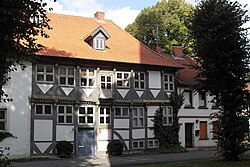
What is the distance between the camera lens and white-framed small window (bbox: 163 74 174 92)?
2896cm

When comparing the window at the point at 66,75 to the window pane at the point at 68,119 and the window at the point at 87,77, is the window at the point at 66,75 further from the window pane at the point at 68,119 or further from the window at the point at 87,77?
the window pane at the point at 68,119

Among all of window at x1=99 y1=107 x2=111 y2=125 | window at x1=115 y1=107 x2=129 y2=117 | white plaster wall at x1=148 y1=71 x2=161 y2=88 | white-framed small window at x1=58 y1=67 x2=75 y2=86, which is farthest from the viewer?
white plaster wall at x1=148 y1=71 x2=161 y2=88

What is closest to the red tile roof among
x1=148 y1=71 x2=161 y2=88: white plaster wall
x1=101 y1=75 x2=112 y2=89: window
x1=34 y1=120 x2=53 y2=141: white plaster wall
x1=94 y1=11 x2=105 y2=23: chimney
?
x1=94 y1=11 x2=105 y2=23: chimney

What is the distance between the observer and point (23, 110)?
2323 cm

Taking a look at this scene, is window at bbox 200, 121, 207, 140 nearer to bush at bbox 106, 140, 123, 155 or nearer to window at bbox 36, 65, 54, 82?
bush at bbox 106, 140, 123, 155

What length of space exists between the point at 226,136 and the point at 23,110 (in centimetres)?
1266

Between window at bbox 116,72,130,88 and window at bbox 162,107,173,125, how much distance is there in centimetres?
379

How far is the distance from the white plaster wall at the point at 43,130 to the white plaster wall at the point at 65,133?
1.79ft

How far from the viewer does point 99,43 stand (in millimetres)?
27078

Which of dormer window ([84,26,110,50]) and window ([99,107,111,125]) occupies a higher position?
dormer window ([84,26,110,50])

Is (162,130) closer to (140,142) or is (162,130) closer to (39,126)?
(140,142)

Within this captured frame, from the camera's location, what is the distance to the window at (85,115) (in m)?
25.3

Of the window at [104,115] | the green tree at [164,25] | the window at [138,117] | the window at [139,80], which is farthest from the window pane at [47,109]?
the green tree at [164,25]

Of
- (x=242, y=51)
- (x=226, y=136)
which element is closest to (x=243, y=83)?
(x=242, y=51)
